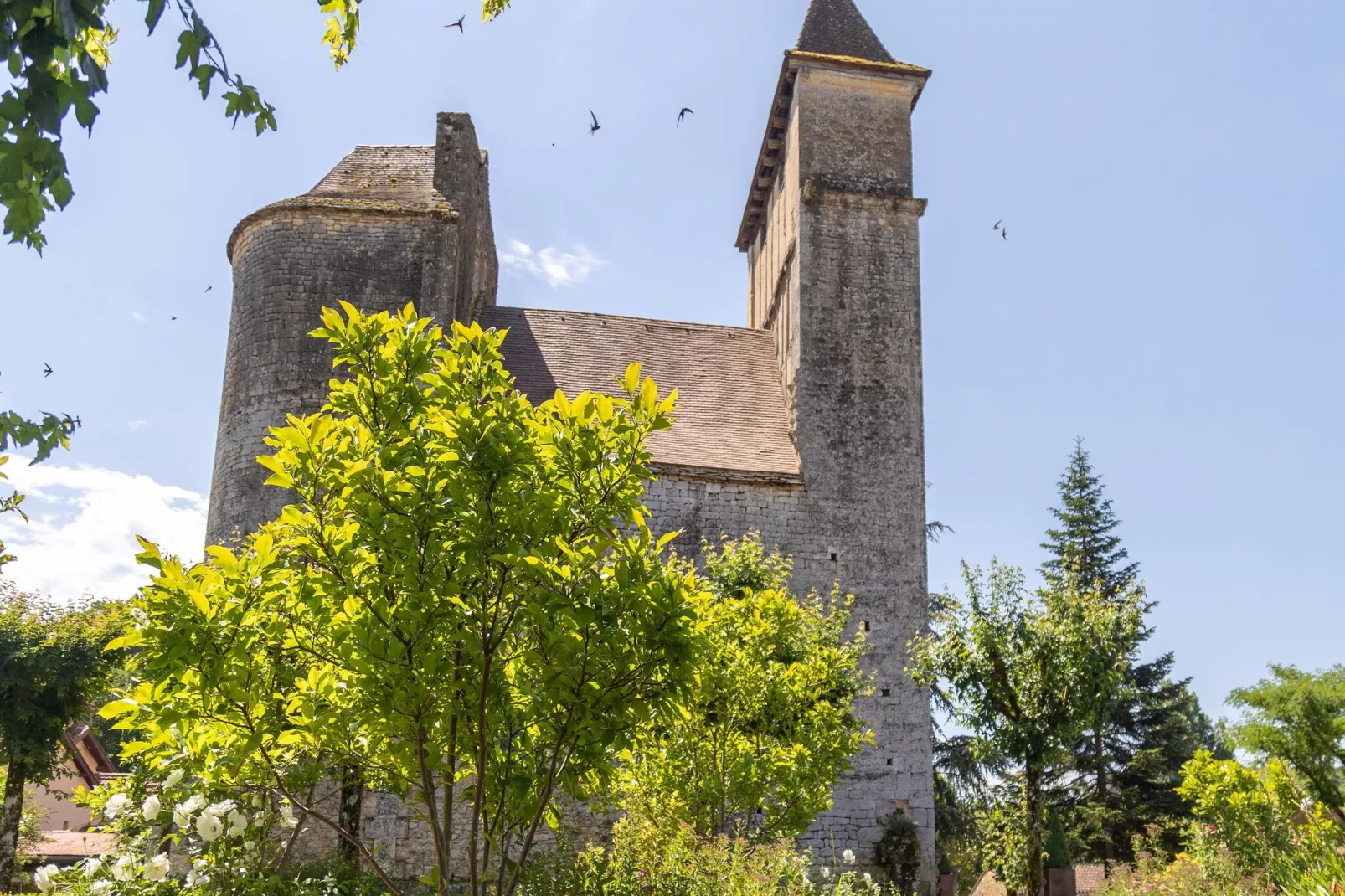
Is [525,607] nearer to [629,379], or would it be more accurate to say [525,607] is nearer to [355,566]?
[355,566]

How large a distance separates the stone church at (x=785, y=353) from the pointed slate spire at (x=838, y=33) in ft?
0.18

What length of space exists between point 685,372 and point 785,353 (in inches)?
67.8

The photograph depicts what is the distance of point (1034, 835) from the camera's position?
10.7 meters

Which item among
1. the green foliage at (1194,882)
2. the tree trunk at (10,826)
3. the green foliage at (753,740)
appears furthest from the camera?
the tree trunk at (10,826)

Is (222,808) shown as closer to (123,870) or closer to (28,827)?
(123,870)

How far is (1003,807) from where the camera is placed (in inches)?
449

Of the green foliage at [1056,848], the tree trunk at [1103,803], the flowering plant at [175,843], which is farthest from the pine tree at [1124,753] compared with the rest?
the flowering plant at [175,843]

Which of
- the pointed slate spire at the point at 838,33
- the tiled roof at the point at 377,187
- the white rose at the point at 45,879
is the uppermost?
the pointed slate spire at the point at 838,33

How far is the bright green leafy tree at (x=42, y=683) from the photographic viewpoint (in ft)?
45.7

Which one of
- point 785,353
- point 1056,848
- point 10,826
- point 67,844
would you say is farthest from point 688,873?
point 67,844

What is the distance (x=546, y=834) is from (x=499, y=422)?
413 inches

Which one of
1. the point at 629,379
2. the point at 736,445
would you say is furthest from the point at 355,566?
the point at 736,445

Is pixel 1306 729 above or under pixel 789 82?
under

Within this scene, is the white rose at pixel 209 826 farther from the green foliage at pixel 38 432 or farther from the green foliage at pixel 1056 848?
the green foliage at pixel 1056 848
